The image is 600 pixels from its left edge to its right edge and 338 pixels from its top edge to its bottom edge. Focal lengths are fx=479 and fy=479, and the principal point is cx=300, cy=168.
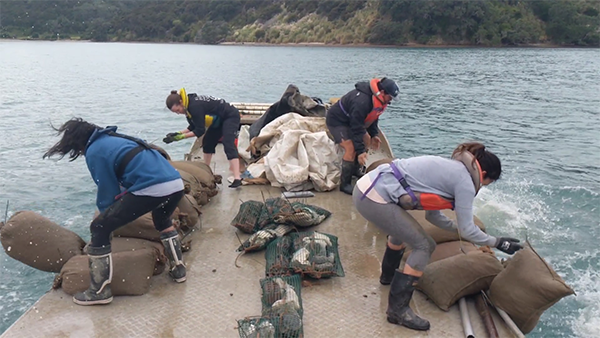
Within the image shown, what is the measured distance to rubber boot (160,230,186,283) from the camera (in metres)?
4.70

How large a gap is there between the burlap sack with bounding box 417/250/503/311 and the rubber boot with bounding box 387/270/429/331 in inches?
15.5

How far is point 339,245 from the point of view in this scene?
18.4 ft

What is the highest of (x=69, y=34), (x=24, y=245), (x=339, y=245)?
(x=24, y=245)

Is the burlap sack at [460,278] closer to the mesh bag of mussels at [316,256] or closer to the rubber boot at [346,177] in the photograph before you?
the mesh bag of mussels at [316,256]

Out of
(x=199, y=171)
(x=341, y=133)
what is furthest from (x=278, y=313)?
(x=341, y=133)

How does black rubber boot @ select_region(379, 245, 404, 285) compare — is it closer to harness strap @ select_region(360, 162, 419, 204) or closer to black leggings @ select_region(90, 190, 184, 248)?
harness strap @ select_region(360, 162, 419, 204)

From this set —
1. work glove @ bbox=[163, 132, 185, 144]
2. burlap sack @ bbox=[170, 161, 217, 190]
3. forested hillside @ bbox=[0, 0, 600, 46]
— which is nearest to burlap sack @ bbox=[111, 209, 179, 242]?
burlap sack @ bbox=[170, 161, 217, 190]

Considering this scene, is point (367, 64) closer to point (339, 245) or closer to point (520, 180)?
point (520, 180)

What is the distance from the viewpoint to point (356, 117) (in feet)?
22.4

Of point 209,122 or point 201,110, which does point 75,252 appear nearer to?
point 201,110

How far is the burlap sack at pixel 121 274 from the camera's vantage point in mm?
4402

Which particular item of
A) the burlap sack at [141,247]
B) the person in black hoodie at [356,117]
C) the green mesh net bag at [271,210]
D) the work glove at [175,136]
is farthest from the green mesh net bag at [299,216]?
the work glove at [175,136]

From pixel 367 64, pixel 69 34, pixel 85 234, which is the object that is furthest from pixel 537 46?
pixel 69 34

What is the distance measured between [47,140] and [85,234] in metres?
10.1
